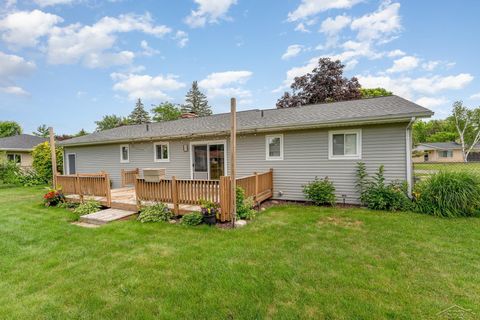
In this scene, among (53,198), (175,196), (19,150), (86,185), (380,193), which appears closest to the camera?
(175,196)

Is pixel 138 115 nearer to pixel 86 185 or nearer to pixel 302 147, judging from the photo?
pixel 86 185

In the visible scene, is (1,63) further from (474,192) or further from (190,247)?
(474,192)

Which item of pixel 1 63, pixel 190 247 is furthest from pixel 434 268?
pixel 1 63

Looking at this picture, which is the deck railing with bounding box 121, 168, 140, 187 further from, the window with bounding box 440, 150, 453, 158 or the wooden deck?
the window with bounding box 440, 150, 453, 158

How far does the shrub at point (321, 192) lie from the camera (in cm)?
707

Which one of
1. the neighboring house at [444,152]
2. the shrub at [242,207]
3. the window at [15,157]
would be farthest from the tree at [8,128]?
the neighboring house at [444,152]

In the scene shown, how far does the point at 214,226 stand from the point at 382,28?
37.3 ft

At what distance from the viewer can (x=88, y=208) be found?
6.76m

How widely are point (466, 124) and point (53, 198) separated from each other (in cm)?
4890

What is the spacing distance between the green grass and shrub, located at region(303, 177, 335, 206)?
5.44 feet

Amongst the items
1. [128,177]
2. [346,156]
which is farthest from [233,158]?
[128,177]

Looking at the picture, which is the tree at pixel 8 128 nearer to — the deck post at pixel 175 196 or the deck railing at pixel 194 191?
the deck railing at pixel 194 191

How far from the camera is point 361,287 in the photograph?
9.11 feet

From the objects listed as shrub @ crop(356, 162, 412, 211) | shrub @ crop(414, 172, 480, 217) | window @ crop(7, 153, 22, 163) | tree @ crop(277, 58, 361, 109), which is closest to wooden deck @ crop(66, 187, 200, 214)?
shrub @ crop(356, 162, 412, 211)
